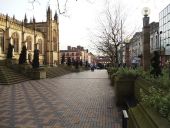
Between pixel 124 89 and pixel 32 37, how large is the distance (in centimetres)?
6149

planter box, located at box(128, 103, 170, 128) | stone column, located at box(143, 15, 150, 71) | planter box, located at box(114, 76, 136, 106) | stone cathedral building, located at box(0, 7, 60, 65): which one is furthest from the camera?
stone cathedral building, located at box(0, 7, 60, 65)

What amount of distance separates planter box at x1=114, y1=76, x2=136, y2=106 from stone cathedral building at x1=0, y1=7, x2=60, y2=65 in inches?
1551

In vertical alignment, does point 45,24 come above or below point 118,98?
above

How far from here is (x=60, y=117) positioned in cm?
924

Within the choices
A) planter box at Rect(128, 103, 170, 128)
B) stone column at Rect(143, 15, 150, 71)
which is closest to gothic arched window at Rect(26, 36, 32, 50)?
stone column at Rect(143, 15, 150, 71)

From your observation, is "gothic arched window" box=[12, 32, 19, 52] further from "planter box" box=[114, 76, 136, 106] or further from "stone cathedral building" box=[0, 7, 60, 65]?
"planter box" box=[114, 76, 136, 106]

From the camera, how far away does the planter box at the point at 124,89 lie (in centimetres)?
1159

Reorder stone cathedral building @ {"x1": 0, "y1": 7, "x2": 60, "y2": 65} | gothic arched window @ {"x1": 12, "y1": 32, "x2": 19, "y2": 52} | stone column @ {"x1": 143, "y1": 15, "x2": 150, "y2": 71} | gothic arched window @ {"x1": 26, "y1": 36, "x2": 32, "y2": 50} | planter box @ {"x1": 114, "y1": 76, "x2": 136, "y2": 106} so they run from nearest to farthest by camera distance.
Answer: planter box @ {"x1": 114, "y1": 76, "x2": 136, "y2": 106} → stone column @ {"x1": 143, "y1": 15, "x2": 150, "y2": 71} → stone cathedral building @ {"x1": 0, "y1": 7, "x2": 60, "y2": 65} → gothic arched window @ {"x1": 12, "y1": 32, "x2": 19, "y2": 52} → gothic arched window @ {"x1": 26, "y1": 36, "x2": 32, "y2": 50}

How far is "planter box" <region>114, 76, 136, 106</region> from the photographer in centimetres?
1159

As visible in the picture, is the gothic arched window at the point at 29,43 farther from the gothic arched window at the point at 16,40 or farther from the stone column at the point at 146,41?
the stone column at the point at 146,41

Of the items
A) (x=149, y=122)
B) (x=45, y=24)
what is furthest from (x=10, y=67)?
(x=45, y=24)

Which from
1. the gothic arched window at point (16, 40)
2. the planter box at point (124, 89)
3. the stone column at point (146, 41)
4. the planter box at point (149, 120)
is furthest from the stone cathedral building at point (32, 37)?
the planter box at point (149, 120)

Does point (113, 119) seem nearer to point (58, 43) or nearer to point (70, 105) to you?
point (70, 105)

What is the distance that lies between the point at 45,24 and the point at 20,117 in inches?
2968
